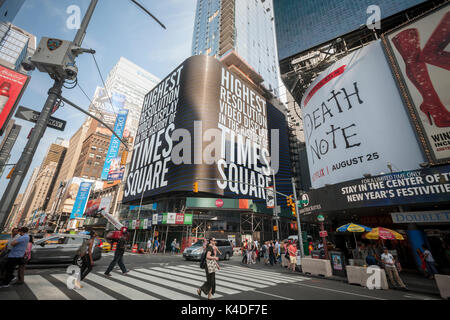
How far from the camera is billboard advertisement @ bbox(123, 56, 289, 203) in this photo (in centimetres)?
3409

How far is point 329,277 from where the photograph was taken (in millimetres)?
11500

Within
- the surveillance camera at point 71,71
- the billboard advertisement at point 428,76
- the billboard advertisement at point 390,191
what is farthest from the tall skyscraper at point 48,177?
the billboard advertisement at point 428,76

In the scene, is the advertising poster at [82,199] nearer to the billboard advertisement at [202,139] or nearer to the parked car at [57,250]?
the billboard advertisement at [202,139]

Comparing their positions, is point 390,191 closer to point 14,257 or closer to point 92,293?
point 92,293

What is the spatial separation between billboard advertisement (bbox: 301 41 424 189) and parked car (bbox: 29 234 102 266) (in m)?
21.1

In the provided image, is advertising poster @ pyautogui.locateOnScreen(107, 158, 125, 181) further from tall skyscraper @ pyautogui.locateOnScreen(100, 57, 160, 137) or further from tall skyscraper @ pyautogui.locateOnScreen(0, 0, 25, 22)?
tall skyscraper @ pyautogui.locateOnScreen(100, 57, 160, 137)

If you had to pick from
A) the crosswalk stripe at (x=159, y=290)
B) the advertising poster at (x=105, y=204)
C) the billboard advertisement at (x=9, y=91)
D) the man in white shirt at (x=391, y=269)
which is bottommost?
the crosswalk stripe at (x=159, y=290)

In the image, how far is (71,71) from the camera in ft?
17.2

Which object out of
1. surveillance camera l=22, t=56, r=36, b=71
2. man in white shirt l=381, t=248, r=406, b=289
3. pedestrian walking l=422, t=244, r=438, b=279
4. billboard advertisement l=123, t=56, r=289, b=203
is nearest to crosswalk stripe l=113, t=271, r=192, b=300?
surveillance camera l=22, t=56, r=36, b=71

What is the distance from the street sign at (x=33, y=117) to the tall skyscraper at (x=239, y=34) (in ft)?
219

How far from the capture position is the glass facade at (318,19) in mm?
27078

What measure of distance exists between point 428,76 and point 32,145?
23.0 metres
